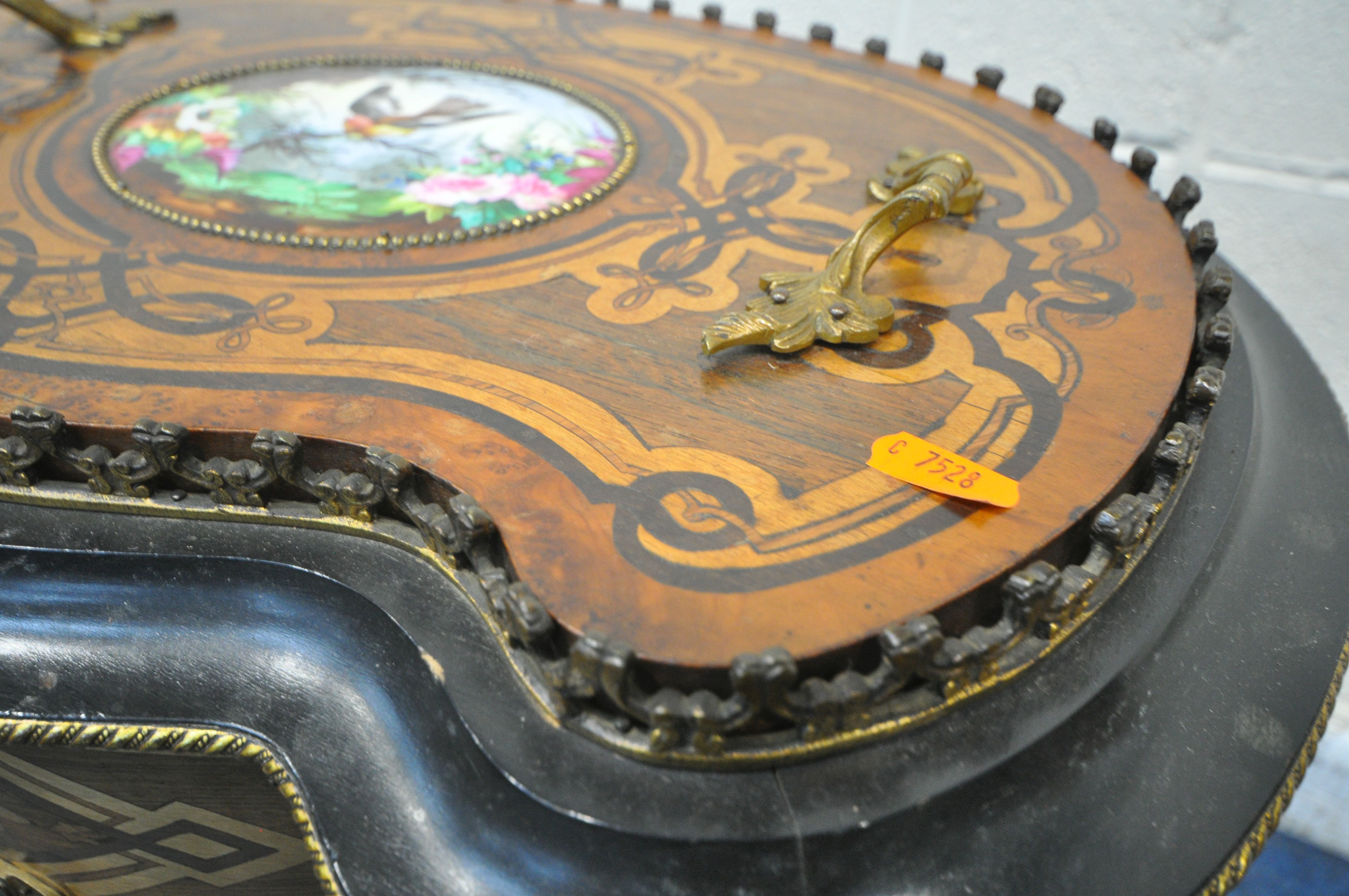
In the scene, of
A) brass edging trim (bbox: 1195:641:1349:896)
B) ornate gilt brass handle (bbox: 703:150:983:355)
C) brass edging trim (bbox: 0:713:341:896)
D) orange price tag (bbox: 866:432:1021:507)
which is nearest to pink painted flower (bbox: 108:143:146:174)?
brass edging trim (bbox: 0:713:341:896)

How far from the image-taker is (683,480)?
771 millimetres

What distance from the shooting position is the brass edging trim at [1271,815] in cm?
68

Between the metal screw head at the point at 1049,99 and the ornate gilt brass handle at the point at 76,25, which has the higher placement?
the metal screw head at the point at 1049,99

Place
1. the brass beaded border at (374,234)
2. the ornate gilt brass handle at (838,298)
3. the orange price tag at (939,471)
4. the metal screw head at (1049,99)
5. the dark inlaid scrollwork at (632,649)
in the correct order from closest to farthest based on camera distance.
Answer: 1. the dark inlaid scrollwork at (632,649)
2. the orange price tag at (939,471)
3. the ornate gilt brass handle at (838,298)
4. the brass beaded border at (374,234)
5. the metal screw head at (1049,99)

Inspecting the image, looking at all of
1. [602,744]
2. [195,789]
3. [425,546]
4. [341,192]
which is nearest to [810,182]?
[341,192]

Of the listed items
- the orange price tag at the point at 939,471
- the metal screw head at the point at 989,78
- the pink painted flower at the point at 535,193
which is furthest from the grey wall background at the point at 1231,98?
the orange price tag at the point at 939,471

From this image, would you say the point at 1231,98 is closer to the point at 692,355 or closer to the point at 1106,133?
the point at 1106,133

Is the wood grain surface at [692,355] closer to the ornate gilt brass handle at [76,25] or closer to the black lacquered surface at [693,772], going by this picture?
the black lacquered surface at [693,772]

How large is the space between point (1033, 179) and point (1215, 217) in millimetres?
775

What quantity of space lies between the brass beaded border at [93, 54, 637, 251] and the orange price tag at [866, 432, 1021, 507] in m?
0.56

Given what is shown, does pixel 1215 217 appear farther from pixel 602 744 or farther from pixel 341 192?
pixel 602 744

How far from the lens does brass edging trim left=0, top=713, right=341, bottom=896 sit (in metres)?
0.78

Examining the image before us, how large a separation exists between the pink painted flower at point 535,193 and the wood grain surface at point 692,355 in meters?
0.05

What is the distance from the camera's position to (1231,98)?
168cm
